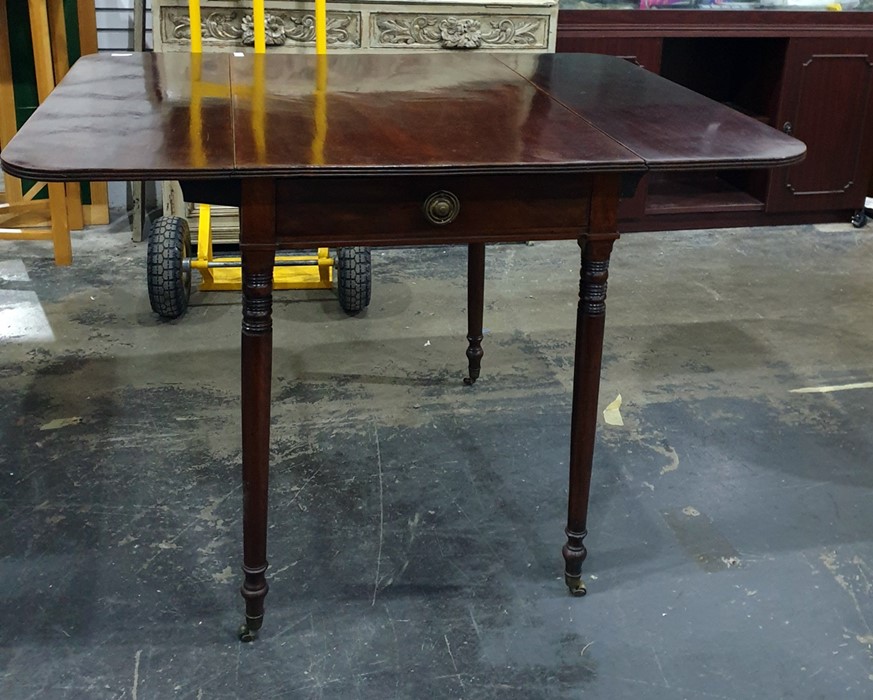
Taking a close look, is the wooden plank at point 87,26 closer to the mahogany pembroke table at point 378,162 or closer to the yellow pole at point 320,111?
the yellow pole at point 320,111

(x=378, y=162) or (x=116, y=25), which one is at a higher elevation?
(x=378, y=162)

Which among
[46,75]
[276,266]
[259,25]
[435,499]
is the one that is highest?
[259,25]

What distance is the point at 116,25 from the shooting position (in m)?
3.89

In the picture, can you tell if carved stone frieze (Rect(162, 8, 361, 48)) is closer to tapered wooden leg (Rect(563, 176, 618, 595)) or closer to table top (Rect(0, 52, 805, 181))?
table top (Rect(0, 52, 805, 181))

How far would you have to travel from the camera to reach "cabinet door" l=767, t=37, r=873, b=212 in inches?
160

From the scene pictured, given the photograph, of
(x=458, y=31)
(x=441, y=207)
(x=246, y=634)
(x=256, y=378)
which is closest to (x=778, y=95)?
(x=458, y=31)

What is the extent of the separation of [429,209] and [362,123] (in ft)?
0.86

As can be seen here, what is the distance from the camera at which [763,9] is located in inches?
157

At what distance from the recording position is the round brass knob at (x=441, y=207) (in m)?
1.59

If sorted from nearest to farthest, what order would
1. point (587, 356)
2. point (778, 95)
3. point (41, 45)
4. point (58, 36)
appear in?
point (587, 356) < point (41, 45) < point (58, 36) < point (778, 95)

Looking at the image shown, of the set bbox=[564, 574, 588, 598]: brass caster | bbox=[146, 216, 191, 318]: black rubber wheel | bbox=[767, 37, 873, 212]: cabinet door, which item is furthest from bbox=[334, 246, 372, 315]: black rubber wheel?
bbox=[767, 37, 873, 212]: cabinet door

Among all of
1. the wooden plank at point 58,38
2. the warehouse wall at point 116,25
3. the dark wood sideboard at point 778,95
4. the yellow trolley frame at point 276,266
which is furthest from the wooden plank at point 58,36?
the dark wood sideboard at point 778,95

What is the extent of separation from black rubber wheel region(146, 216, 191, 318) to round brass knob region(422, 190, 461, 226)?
5.28ft

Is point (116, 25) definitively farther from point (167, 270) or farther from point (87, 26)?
point (167, 270)
